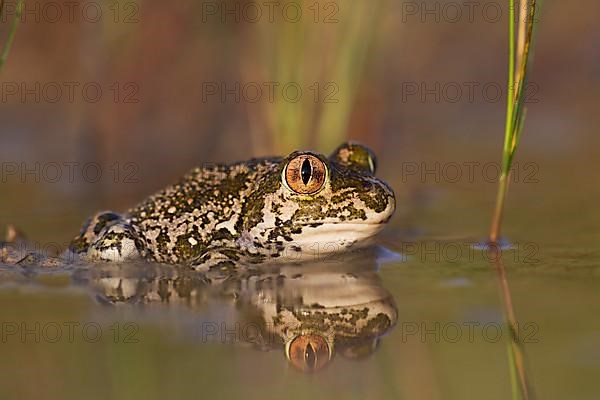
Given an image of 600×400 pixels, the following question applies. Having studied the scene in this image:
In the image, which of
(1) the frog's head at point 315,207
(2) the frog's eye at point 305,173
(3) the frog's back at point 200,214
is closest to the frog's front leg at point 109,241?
(3) the frog's back at point 200,214

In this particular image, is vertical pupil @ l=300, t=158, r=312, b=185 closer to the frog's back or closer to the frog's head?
the frog's head

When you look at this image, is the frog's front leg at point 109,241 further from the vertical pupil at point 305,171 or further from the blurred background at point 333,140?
the vertical pupil at point 305,171

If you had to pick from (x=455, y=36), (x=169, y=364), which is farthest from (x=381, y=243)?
(x=455, y=36)

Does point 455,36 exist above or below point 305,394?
above

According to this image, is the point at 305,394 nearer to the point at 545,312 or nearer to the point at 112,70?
the point at 545,312

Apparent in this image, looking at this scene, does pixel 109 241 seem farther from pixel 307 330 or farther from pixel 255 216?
pixel 307 330

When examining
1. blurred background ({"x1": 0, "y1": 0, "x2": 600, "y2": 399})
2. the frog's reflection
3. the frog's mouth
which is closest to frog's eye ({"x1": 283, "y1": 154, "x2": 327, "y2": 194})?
the frog's mouth

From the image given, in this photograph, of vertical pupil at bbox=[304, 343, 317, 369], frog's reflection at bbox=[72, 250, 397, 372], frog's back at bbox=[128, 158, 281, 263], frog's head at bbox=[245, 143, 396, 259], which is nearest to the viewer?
vertical pupil at bbox=[304, 343, 317, 369]
